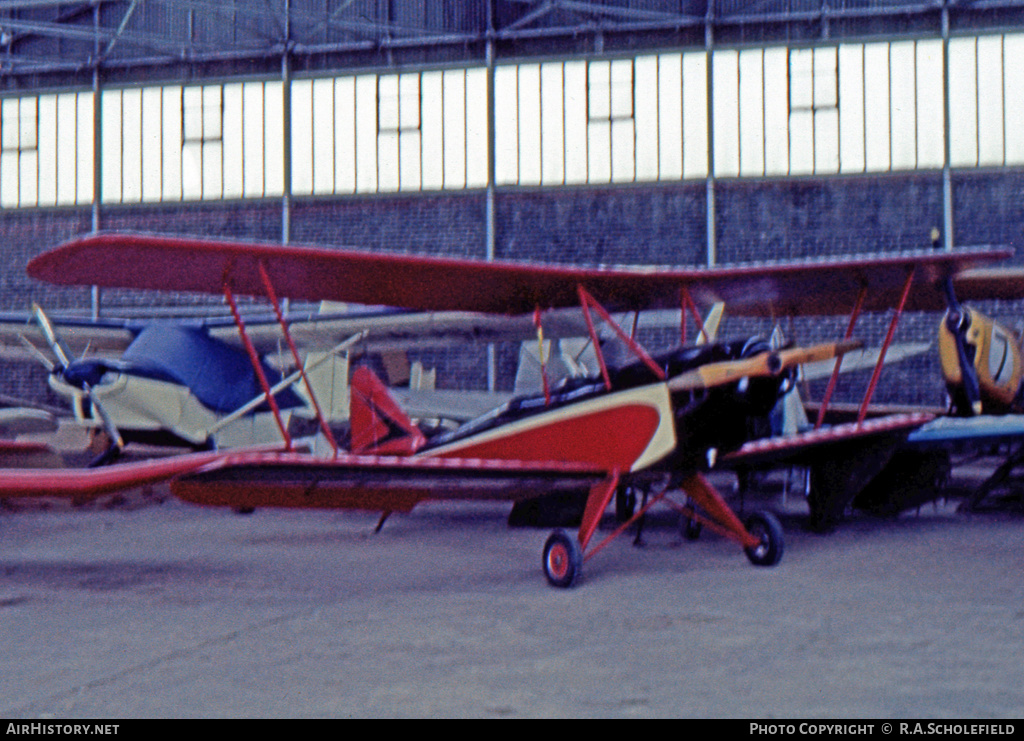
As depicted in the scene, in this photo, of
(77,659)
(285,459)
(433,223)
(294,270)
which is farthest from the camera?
(433,223)

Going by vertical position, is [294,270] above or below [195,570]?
above

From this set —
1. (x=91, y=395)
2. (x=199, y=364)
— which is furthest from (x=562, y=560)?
(x=199, y=364)

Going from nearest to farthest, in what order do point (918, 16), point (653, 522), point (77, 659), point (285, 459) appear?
point (77, 659), point (285, 459), point (653, 522), point (918, 16)

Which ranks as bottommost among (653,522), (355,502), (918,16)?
(653,522)

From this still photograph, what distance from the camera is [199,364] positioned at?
39.2ft

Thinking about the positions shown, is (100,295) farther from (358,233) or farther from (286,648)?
(286,648)

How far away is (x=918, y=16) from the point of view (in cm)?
1608

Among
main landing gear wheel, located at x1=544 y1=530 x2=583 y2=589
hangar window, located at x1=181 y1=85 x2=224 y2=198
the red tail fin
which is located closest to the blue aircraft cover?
the red tail fin

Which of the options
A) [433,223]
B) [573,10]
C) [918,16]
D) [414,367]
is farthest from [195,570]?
[918,16]

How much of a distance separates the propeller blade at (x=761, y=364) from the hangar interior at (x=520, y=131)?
11113mm

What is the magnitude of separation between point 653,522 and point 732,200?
935 cm

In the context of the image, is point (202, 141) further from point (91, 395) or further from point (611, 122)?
point (91, 395)

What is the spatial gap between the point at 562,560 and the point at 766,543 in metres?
1.43

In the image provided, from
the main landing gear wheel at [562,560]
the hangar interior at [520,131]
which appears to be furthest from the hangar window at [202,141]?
the main landing gear wheel at [562,560]
